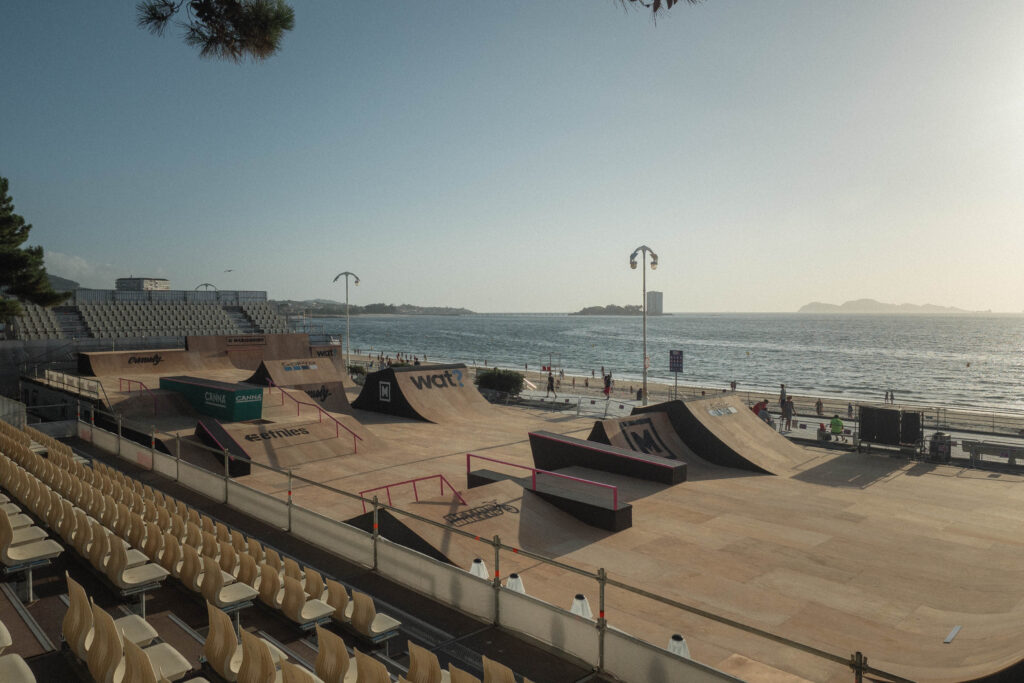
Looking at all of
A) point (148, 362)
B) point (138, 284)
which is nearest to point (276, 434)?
point (148, 362)

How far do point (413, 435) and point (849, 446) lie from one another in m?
16.7

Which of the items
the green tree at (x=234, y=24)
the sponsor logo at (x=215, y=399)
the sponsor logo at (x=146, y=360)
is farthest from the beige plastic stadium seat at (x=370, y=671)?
the sponsor logo at (x=146, y=360)

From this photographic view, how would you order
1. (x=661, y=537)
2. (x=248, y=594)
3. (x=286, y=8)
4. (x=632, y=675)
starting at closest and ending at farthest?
1. (x=632, y=675)
2. (x=248, y=594)
3. (x=286, y=8)
4. (x=661, y=537)

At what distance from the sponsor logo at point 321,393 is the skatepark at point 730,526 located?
4376 millimetres

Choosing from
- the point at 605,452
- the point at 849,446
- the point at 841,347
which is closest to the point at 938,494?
the point at 849,446

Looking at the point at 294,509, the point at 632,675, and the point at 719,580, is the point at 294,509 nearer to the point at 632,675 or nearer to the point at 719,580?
the point at 632,675

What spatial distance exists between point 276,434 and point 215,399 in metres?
3.82

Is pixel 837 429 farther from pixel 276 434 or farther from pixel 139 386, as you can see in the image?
pixel 139 386

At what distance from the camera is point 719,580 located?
36.0ft

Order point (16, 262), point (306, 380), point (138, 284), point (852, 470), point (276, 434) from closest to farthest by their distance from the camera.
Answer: point (852, 470) < point (276, 434) < point (16, 262) < point (306, 380) < point (138, 284)

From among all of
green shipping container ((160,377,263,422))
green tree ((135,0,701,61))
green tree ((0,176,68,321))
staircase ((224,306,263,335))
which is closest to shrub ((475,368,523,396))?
green shipping container ((160,377,263,422))

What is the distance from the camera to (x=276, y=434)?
2066cm

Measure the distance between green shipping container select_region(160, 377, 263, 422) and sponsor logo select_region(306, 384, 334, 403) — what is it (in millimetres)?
6590

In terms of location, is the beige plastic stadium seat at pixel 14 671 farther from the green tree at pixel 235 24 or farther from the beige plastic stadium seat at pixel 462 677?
the green tree at pixel 235 24
